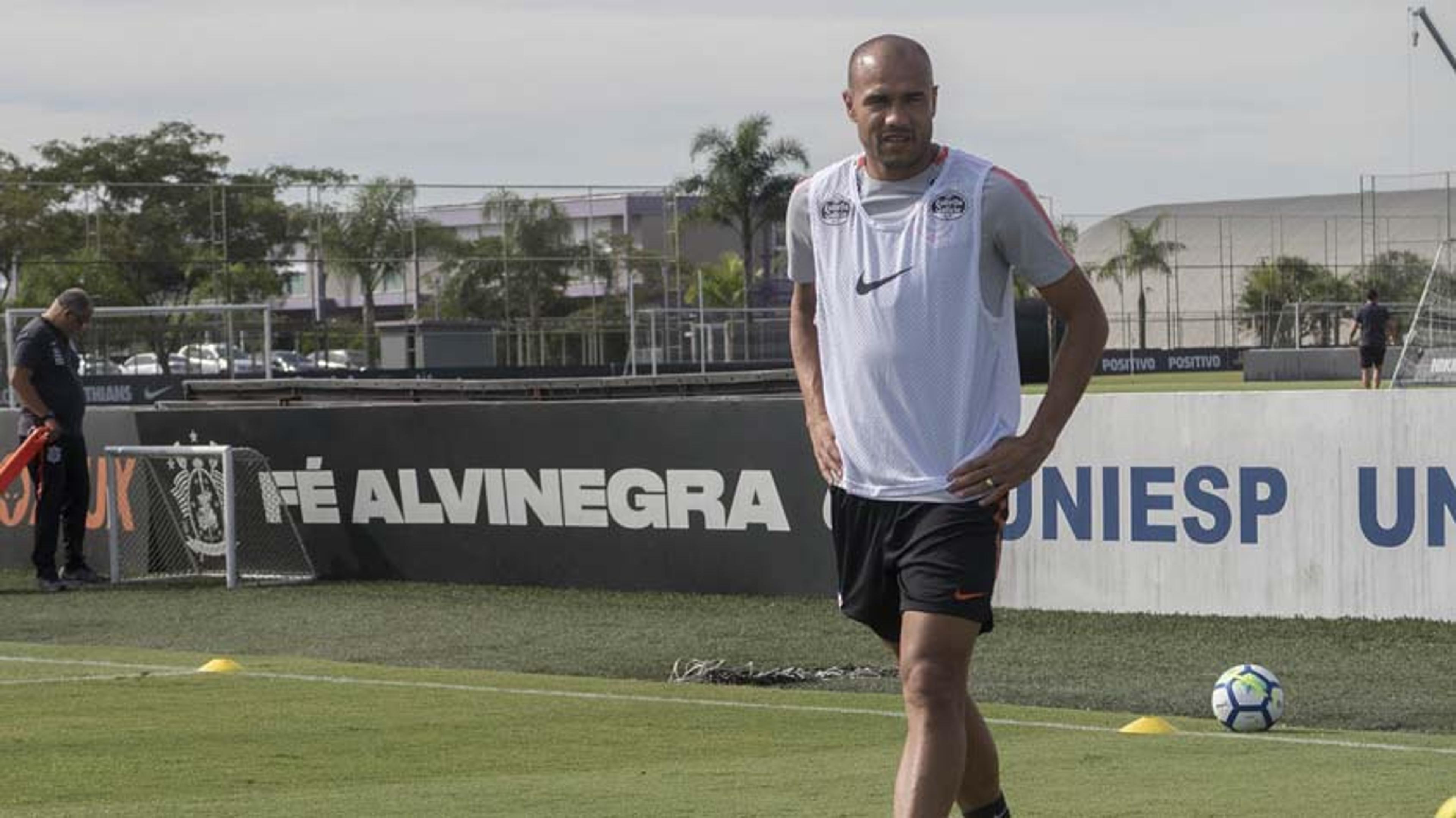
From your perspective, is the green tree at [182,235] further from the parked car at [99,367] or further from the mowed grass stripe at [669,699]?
the mowed grass stripe at [669,699]

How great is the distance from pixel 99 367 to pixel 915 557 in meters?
34.9

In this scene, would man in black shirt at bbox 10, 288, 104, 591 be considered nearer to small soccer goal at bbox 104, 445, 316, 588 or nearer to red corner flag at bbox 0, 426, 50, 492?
red corner flag at bbox 0, 426, 50, 492

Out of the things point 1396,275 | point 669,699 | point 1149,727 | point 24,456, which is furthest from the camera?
point 1396,275

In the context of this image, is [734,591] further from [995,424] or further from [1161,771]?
[995,424]

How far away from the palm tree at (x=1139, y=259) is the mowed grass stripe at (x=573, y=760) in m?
68.2

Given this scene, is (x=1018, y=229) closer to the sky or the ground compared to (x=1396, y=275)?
closer to the ground

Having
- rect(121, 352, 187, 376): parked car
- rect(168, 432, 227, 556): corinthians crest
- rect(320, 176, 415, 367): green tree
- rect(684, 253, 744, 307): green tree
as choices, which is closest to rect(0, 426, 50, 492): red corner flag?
rect(168, 432, 227, 556): corinthians crest

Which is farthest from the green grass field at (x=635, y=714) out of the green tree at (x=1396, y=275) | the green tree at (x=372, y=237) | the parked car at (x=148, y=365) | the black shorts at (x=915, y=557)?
the green tree at (x=1396, y=275)

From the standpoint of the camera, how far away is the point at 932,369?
228 inches

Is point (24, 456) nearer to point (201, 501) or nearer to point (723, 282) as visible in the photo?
point (201, 501)

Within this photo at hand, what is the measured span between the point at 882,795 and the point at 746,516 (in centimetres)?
801

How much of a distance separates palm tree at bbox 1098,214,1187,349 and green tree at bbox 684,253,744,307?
38.8 ft

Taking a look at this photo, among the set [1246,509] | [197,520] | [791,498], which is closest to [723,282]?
[197,520]

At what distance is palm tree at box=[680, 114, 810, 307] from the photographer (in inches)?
2965
